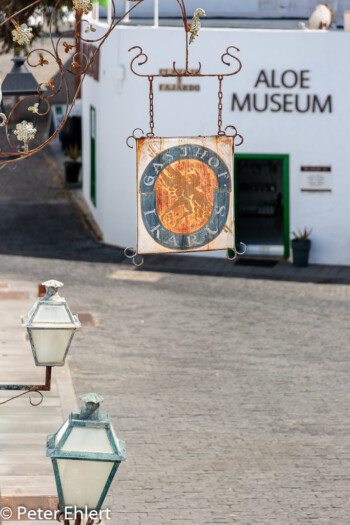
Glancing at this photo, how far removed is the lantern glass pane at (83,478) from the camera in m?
6.20

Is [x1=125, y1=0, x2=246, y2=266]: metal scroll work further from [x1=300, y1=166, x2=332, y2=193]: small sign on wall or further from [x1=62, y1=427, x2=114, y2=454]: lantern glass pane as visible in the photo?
[x1=300, y1=166, x2=332, y2=193]: small sign on wall

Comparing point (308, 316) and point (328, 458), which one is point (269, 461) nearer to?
point (328, 458)

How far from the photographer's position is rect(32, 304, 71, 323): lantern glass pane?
330 inches

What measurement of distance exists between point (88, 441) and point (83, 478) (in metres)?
0.21

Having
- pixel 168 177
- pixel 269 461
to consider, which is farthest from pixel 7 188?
pixel 168 177

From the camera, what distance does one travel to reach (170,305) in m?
21.1

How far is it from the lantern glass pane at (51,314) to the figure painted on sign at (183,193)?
1.14 metres

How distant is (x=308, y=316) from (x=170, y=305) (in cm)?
263

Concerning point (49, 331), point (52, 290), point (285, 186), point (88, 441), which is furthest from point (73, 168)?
point (88, 441)

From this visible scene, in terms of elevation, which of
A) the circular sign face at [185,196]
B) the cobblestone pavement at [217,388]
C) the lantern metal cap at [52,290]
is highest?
the circular sign face at [185,196]

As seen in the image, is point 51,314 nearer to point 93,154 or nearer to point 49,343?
point 49,343

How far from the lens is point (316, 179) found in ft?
79.4

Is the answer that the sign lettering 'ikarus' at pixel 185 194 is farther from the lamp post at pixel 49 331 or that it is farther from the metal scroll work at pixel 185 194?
the lamp post at pixel 49 331

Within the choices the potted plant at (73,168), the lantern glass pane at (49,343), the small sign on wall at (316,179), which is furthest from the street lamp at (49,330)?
the potted plant at (73,168)
